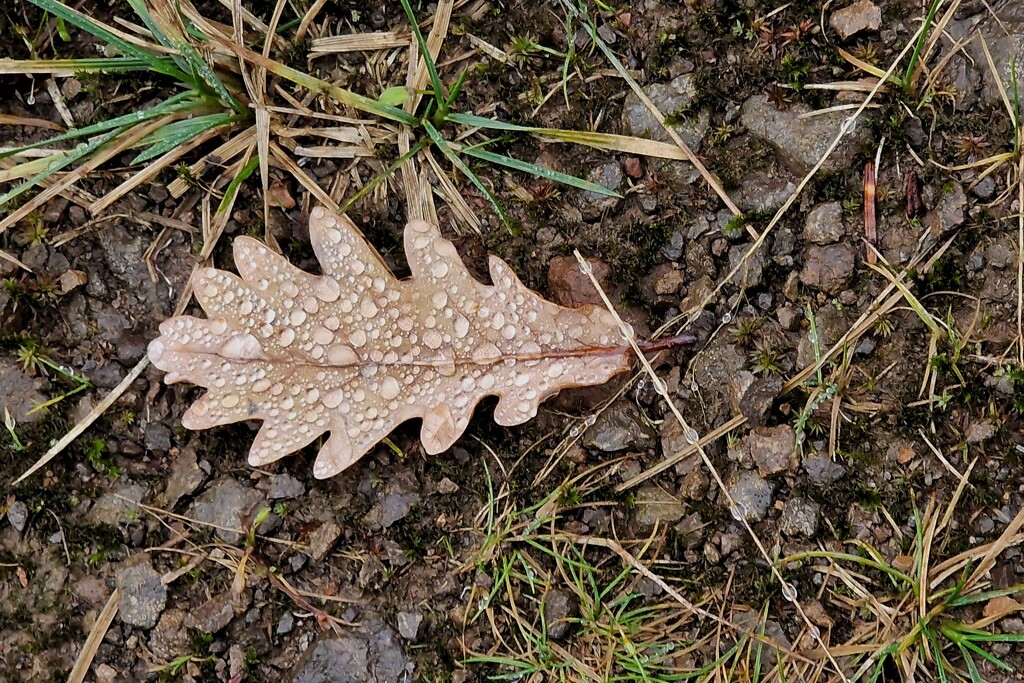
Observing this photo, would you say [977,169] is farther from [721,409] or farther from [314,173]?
[314,173]

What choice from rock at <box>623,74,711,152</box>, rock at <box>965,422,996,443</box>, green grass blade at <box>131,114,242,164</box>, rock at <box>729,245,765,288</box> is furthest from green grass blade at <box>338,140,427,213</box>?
rock at <box>965,422,996,443</box>

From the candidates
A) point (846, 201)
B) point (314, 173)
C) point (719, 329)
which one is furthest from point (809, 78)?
point (314, 173)

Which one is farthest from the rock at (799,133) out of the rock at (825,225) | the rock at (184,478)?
the rock at (184,478)

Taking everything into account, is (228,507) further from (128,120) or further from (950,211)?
(950,211)

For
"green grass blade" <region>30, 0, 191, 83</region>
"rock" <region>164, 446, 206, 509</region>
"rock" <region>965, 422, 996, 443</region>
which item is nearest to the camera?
"rock" <region>965, 422, 996, 443</region>

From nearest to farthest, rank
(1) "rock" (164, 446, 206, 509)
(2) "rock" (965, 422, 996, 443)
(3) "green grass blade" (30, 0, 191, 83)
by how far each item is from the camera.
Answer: (2) "rock" (965, 422, 996, 443) → (3) "green grass blade" (30, 0, 191, 83) → (1) "rock" (164, 446, 206, 509)

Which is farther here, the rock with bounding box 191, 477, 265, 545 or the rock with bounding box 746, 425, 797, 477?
the rock with bounding box 191, 477, 265, 545

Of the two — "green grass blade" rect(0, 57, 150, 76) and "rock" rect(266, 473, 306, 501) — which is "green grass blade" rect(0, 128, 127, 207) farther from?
"rock" rect(266, 473, 306, 501)
